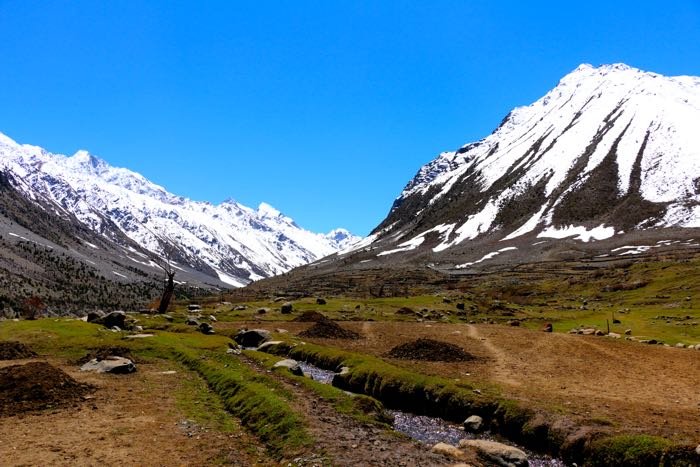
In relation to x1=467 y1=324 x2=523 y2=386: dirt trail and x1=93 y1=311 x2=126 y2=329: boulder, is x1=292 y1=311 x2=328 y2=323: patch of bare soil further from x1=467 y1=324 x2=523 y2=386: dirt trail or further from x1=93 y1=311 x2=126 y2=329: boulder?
x1=467 y1=324 x2=523 y2=386: dirt trail

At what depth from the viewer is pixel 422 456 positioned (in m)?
20.3

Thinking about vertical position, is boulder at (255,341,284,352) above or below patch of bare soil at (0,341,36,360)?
above

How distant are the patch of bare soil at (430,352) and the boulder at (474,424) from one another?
16.4 metres

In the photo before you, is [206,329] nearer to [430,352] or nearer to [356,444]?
[430,352]

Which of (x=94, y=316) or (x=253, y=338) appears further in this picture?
(x=94, y=316)

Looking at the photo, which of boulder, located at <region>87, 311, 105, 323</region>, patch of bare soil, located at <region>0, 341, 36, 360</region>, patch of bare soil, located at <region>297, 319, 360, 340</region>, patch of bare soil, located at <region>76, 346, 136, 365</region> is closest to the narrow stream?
patch of bare soil, located at <region>76, 346, 136, 365</region>

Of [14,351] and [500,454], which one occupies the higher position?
[500,454]

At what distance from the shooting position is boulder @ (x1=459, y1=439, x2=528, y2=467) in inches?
841

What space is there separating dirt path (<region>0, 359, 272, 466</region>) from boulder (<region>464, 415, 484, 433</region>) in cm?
1144

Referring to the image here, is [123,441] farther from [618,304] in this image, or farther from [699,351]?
[618,304]

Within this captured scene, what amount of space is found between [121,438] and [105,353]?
72.3ft

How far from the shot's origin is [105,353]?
1645 inches

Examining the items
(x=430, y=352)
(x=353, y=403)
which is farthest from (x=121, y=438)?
(x=430, y=352)

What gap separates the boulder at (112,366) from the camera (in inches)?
1427
